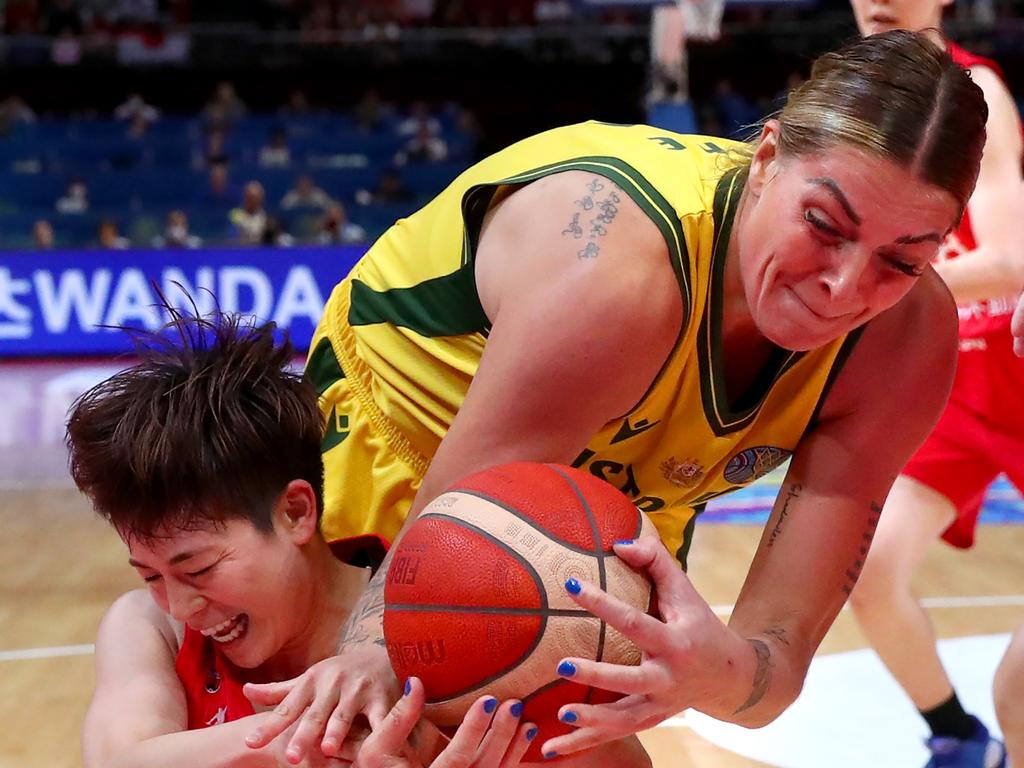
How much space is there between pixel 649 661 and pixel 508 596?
20 cm

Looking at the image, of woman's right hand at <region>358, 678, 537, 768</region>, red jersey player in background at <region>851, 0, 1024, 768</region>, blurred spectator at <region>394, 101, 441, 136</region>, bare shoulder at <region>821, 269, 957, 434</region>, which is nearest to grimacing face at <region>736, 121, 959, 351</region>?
bare shoulder at <region>821, 269, 957, 434</region>

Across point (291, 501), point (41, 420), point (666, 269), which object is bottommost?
point (41, 420)

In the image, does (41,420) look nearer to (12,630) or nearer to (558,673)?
(12,630)

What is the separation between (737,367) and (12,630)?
3.60 m

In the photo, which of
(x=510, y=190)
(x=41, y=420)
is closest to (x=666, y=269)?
(x=510, y=190)

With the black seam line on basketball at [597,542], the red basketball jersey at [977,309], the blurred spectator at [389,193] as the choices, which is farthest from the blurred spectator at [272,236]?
the black seam line on basketball at [597,542]

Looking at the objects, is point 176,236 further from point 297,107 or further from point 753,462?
point 753,462

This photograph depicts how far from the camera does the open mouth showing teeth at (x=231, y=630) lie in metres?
2.27

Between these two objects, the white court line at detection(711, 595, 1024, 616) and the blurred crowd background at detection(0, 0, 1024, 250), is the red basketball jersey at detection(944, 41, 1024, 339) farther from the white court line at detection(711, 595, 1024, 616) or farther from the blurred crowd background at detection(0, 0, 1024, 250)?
the blurred crowd background at detection(0, 0, 1024, 250)

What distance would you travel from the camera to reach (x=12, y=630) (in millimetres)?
4887

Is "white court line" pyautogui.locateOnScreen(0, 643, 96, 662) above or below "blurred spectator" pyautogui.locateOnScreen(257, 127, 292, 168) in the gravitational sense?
above

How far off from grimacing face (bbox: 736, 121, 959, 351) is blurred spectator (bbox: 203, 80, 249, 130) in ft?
44.2

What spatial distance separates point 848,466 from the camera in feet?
7.57

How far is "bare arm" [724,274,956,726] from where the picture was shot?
2248 millimetres
